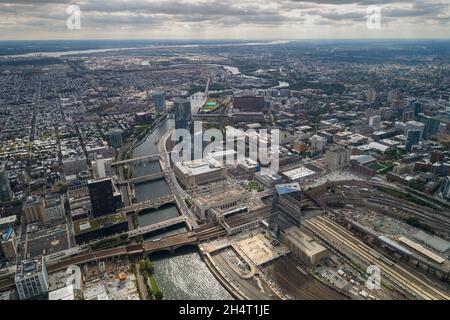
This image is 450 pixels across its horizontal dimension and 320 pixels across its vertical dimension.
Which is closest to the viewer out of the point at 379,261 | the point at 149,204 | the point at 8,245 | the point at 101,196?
the point at 379,261

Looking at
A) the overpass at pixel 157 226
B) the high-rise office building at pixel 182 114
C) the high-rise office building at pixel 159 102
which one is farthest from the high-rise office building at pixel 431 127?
the high-rise office building at pixel 159 102

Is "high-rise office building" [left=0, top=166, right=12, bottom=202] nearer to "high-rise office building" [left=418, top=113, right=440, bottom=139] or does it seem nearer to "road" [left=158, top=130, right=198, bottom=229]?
"road" [left=158, top=130, right=198, bottom=229]

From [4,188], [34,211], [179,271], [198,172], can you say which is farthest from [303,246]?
[4,188]

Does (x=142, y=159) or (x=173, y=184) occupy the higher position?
(x=142, y=159)

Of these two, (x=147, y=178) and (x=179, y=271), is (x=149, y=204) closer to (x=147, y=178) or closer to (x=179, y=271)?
(x=147, y=178)

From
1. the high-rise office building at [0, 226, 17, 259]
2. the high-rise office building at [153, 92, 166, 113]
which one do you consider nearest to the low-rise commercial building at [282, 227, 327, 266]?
the high-rise office building at [0, 226, 17, 259]
